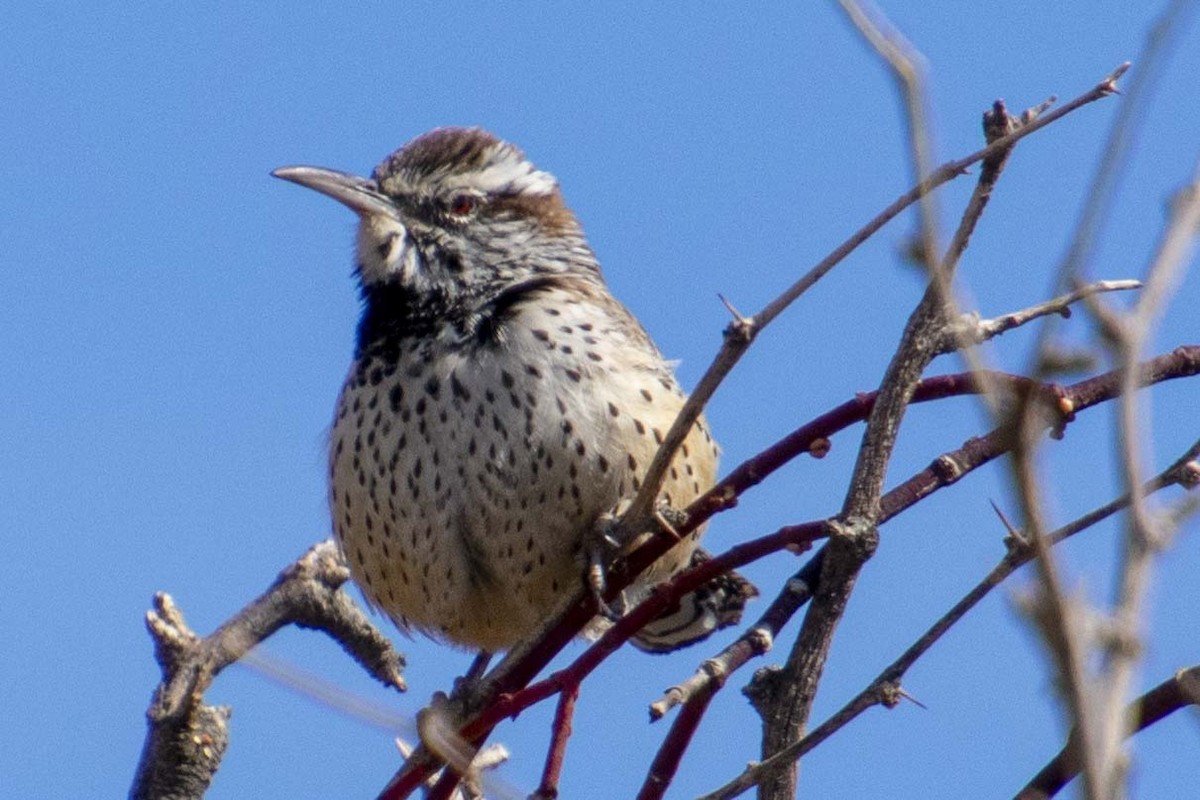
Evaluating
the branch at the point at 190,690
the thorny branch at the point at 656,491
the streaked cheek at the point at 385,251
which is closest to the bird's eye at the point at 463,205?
the streaked cheek at the point at 385,251

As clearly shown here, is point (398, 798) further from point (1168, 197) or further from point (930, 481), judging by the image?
point (1168, 197)

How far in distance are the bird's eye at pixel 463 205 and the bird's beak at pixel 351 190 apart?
145mm

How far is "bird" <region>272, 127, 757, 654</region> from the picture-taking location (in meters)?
3.74

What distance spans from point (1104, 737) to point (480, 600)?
9.99ft

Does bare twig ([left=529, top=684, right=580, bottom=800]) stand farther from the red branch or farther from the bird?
the bird

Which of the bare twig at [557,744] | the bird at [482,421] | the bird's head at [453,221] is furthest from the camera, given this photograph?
the bird's head at [453,221]

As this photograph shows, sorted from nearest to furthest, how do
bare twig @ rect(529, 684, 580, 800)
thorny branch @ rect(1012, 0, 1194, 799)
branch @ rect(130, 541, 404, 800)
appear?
thorny branch @ rect(1012, 0, 1194, 799) → bare twig @ rect(529, 684, 580, 800) → branch @ rect(130, 541, 404, 800)

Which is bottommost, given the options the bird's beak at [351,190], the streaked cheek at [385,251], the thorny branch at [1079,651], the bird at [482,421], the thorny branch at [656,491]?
the thorny branch at [1079,651]

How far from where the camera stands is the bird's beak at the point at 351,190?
4273mm

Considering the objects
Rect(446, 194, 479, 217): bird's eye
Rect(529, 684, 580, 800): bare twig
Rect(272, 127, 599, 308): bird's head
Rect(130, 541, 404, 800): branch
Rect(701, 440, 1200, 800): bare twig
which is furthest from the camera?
Rect(446, 194, 479, 217): bird's eye

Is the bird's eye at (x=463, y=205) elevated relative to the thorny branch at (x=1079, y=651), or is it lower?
elevated

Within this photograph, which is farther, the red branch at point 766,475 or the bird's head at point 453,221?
the bird's head at point 453,221

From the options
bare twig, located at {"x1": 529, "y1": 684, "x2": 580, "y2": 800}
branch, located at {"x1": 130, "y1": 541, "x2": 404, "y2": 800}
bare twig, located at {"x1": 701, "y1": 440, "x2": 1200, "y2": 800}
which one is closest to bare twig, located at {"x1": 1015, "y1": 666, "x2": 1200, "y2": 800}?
bare twig, located at {"x1": 701, "y1": 440, "x2": 1200, "y2": 800}

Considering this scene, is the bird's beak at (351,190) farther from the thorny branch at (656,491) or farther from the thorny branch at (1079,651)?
the thorny branch at (1079,651)
